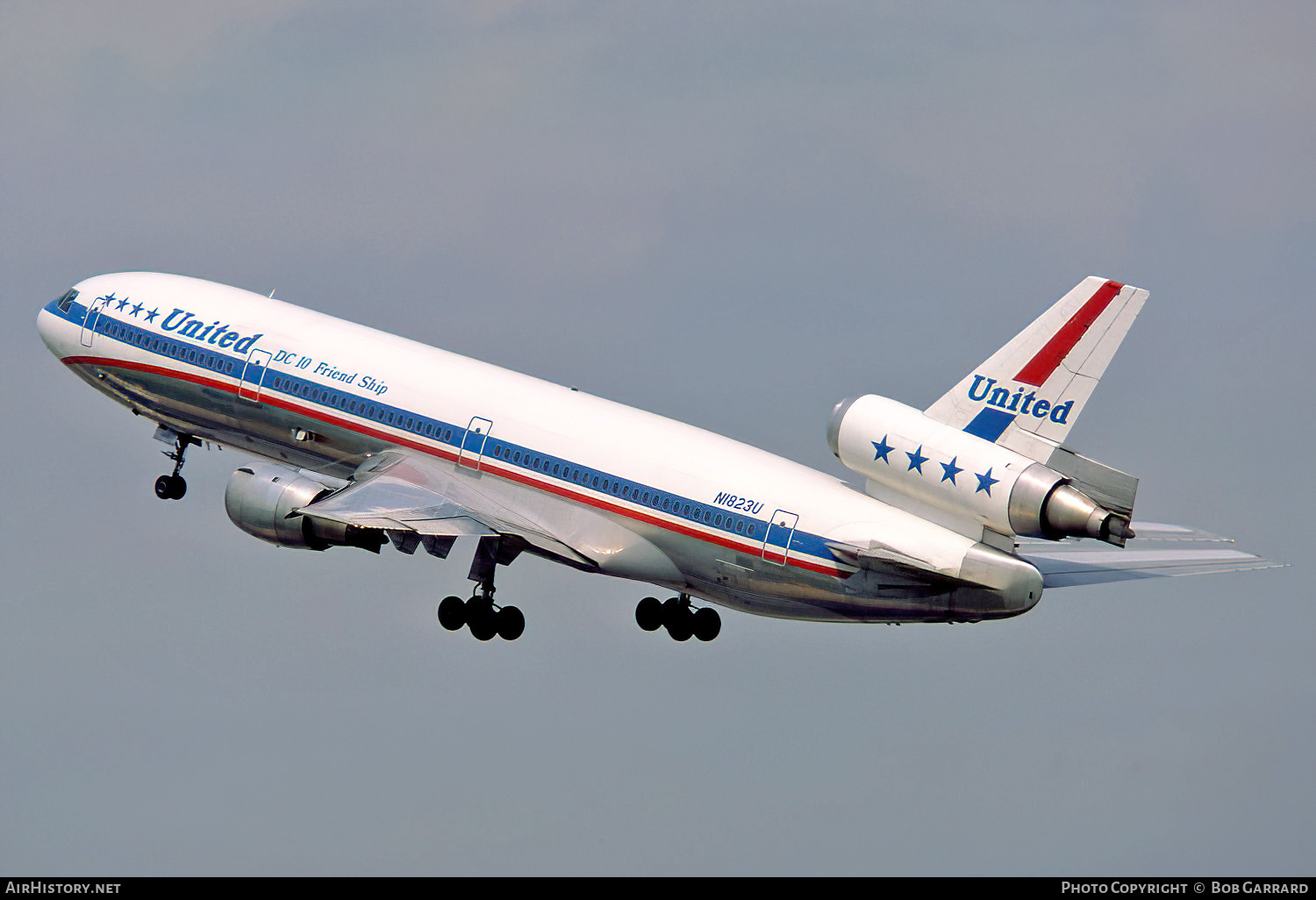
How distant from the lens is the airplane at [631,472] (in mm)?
46000

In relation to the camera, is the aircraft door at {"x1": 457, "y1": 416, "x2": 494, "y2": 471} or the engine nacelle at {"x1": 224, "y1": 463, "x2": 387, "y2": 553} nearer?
the engine nacelle at {"x1": 224, "y1": 463, "x2": 387, "y2": 553}

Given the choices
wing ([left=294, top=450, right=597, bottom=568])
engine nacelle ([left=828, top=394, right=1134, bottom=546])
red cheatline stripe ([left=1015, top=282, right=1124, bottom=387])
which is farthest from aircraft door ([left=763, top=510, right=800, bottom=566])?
red cheatline stripe ([left=1015, top=282, right=1124, bottom=387])

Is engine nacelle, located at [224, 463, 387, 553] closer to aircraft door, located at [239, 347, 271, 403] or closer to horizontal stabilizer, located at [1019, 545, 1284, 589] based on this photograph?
aircraft door, located at [239, 347, 271, 403]

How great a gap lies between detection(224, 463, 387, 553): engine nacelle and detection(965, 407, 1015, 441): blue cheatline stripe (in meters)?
14.4

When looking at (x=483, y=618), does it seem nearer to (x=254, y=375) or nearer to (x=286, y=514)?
(x=286, y=514)

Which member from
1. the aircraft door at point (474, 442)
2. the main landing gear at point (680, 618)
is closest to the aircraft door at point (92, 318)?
the aircraft door at point (474, 442)

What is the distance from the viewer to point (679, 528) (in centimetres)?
5006

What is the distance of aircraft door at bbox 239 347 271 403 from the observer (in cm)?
5609

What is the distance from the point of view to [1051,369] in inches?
1805

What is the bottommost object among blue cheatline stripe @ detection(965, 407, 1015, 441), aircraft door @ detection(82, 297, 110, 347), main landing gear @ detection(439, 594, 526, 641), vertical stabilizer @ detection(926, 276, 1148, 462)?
main landing gear @ detection(439, 594, 526, 641)

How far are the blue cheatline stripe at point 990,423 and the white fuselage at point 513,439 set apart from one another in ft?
7.28

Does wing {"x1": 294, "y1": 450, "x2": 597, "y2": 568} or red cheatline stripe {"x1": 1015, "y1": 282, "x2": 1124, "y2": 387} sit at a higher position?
red cheatline stripe {"x1": 1015, "y1": 282, "x2": 1124, "y2": 387}

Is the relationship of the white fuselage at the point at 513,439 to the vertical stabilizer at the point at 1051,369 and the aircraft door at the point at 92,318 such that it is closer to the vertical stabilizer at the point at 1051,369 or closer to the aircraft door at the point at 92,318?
the aircraft door at the point at 92,318
